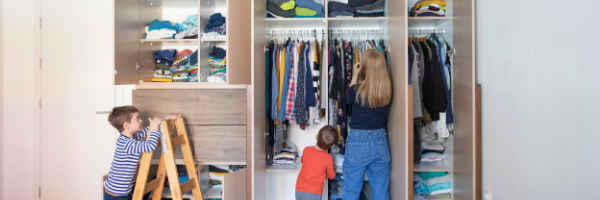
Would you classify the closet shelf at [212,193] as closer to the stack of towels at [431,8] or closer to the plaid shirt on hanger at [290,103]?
the plaid shirt on hanger at [290,103]

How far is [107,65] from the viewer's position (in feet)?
10.8

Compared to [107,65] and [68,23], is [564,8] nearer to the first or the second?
[107,65]

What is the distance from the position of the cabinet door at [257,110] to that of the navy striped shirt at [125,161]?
0.66 m

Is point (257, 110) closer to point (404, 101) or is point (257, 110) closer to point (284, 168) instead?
point (284, 168)

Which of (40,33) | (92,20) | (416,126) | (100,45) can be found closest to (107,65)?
(100,45)

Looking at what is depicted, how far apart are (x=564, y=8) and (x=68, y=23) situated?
3.77 meters

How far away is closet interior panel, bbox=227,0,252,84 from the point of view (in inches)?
92.5

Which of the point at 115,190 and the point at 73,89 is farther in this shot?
the point at 73,89

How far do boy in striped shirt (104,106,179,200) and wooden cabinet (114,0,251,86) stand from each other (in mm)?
260

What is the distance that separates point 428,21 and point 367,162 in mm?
1363

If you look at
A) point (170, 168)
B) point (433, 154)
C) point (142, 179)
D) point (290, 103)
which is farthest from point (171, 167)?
point (433, 154)

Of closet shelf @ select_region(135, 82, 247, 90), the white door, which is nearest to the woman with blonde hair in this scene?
closet shelf @ select_region(135, 82, 247, 90)

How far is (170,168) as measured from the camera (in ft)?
7.85

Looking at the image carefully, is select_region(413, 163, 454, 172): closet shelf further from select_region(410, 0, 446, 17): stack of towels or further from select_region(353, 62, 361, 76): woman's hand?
select_region(410, 0, 446, 17): stack of towels
